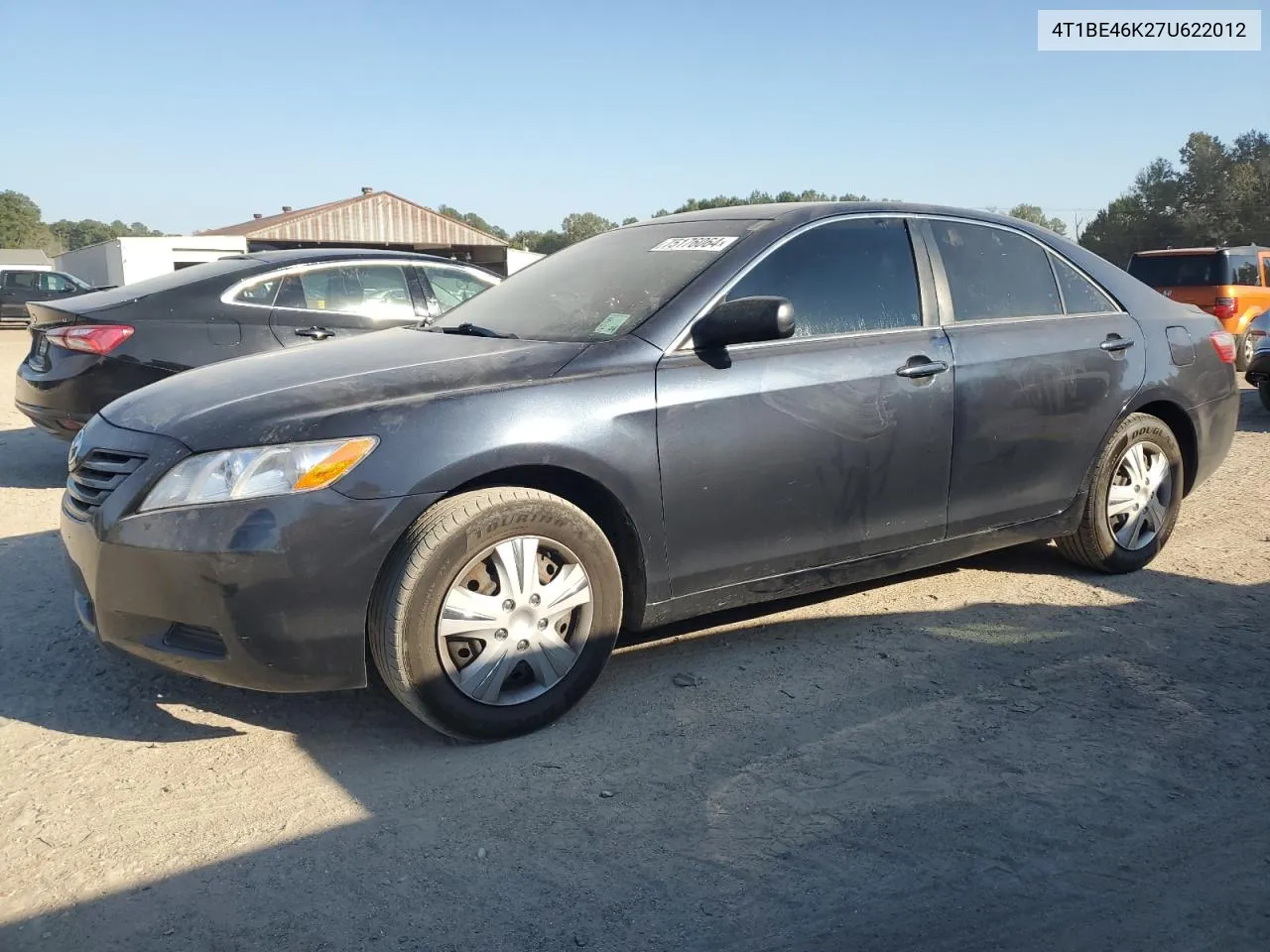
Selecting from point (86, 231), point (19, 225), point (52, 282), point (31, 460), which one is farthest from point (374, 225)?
point (86, 231)

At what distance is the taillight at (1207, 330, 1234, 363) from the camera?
17.3 feet

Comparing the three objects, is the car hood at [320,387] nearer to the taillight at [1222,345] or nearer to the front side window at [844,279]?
the front side window at [844,279]

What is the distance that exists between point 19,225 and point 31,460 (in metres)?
102

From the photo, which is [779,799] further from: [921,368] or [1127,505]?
[1127,505]

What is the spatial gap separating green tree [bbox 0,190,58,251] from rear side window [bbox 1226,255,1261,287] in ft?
332

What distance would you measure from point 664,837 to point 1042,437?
104 inches

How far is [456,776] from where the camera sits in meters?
3.12

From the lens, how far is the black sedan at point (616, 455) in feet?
9.98

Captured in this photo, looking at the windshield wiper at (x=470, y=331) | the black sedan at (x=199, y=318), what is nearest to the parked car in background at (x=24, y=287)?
the black sedan at (x=199, y=318)

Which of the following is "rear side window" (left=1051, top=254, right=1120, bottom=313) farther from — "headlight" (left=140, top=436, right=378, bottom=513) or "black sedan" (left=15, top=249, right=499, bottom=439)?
"black sedan" (left=15, top=249, right=499, bottom=439)

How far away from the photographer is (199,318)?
21.5 ft

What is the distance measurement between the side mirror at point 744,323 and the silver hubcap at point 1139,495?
2.18m

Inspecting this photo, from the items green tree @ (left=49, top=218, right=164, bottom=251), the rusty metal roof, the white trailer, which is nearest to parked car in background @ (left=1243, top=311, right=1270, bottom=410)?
the white trailer

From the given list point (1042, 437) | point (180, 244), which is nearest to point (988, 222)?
point (1042, 437)
